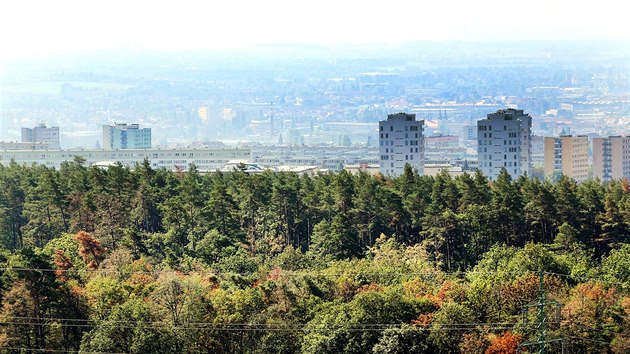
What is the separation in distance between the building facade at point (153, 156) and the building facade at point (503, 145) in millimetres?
14025

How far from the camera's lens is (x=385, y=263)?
18891mm

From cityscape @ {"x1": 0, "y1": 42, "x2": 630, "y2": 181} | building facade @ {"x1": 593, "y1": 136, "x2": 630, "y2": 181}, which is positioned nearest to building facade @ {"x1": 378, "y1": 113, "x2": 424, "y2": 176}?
building facade @ {"x1": 593, "y1": 136, "x2": 630, "y2": 181}

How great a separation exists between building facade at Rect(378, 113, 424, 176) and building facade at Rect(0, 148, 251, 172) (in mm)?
9220

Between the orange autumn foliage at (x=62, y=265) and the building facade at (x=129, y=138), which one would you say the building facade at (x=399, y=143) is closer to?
the building facade at (x=129, y=138)

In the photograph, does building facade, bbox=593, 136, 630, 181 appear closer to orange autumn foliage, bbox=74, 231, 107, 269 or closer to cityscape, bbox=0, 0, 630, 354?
cityscape, bbox=0, 0, 630, 354

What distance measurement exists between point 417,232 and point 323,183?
299cm

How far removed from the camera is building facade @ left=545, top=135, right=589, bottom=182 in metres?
67.1

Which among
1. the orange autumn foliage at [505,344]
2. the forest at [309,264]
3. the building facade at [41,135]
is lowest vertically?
the building facade at [41,135]

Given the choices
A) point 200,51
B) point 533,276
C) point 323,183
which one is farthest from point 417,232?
point 200,51

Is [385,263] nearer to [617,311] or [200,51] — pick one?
[617,311]

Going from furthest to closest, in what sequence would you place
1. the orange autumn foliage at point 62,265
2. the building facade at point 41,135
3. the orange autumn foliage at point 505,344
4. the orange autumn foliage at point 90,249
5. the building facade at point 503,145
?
the building facade at point 41,135
the building facade at point 503,145
the orange autumn foliage at point 90,249
the orange autumn foliage at point 62,265
the orange autumn foliage at point 505,344

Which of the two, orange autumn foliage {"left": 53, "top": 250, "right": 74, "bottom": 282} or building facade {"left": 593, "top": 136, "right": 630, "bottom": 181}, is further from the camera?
building facade {"left": 593, "top": 136, "right": 630, "bottom": 181}

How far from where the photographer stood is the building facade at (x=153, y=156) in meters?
69.4

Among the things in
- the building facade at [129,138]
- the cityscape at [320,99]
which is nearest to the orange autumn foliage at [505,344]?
the cityscape at [320,99]
